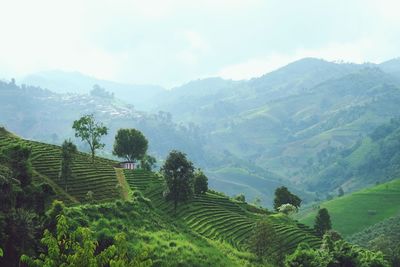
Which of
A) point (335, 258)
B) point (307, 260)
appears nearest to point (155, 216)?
point (307, 260)

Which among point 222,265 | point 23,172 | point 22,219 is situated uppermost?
point 23,172

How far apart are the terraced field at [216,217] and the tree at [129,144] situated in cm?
1741

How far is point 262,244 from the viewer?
249 ft

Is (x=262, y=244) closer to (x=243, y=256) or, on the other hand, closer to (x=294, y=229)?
(x=243, y=256)

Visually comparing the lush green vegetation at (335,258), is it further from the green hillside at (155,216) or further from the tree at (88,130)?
the tree at (88,130)

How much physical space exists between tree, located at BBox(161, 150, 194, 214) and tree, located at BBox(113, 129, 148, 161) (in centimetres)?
4311

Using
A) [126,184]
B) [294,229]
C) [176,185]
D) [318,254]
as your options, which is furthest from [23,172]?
[294,229]

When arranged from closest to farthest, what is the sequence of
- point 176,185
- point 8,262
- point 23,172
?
point 8,262, point 23,172, point 176,185

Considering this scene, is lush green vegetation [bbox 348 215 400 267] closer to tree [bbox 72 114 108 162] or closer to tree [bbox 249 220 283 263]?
tree [bbox 249 220 283 263]

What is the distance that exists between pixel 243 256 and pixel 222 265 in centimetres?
889

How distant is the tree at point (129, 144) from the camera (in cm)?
12569

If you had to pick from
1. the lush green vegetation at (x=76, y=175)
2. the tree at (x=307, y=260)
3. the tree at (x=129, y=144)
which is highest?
the tree at (x=129, y=144)

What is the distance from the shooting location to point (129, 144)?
125688 millimetres

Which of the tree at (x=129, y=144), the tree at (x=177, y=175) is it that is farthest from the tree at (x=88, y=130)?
the tree at (x=177, y=175)
